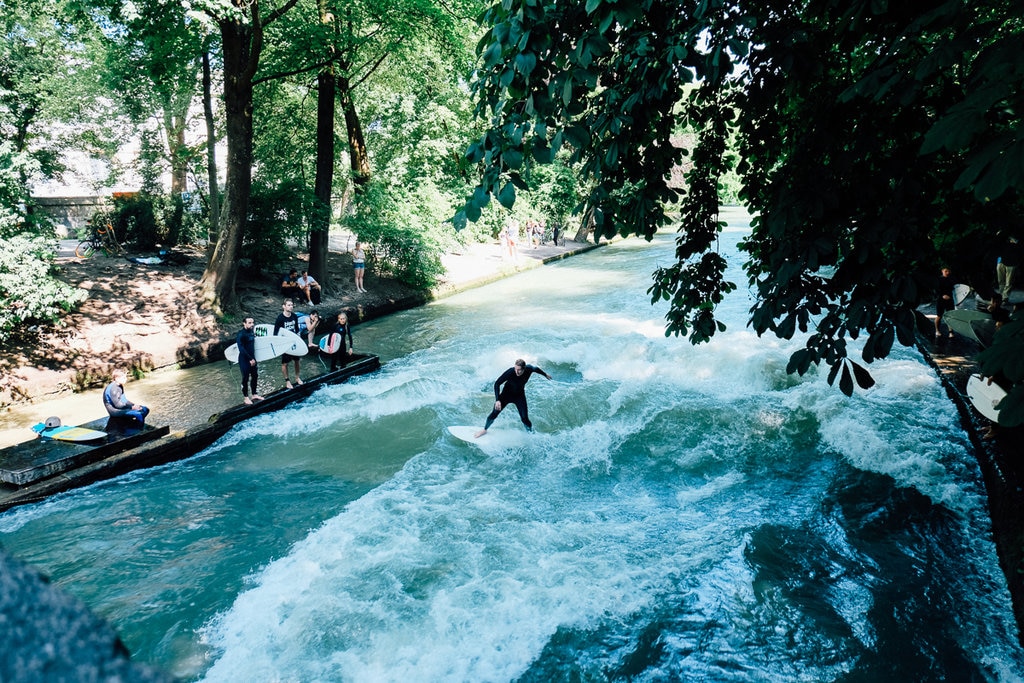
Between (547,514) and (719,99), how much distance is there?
553 centimetres

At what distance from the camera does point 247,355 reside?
36.5 ft

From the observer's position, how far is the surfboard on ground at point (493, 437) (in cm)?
1034

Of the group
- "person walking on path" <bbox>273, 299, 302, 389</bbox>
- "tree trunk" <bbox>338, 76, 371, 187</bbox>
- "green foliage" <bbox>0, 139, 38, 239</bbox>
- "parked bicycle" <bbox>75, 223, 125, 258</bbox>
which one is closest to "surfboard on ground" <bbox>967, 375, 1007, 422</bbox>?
"person walking on path" <bbox>273, 299, 302, 389</bbox>

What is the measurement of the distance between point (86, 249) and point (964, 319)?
23.3 m

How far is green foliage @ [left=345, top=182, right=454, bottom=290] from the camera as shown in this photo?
21.2m

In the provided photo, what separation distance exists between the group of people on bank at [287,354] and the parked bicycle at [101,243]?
8.92 m

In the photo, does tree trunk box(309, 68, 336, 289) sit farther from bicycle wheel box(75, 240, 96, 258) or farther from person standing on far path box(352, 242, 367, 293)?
bicycle wheel box(75, 240, 96, 258)

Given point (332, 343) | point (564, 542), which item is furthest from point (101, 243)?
point (564, 542)

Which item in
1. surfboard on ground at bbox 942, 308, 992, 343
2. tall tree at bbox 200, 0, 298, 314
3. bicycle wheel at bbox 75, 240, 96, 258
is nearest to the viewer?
surfboard on ground at bbox 942, 308, 992, 343

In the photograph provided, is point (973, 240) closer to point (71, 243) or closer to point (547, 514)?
point (547, 514)

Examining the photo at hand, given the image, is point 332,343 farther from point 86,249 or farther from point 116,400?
point 86,249

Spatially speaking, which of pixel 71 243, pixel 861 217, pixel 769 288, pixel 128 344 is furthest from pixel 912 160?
pixel 71 243

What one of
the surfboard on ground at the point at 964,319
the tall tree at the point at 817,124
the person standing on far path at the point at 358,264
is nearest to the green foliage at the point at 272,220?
the person standing on far path at the point at 358,264

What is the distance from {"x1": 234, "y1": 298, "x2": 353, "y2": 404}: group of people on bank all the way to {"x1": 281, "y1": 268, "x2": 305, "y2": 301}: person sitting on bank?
3.63m
